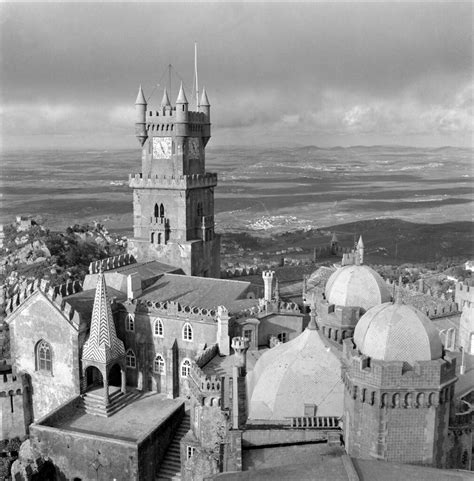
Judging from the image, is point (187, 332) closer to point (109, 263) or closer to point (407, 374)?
point (109, 263)

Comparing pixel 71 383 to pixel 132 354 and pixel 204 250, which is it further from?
pixel 204 250

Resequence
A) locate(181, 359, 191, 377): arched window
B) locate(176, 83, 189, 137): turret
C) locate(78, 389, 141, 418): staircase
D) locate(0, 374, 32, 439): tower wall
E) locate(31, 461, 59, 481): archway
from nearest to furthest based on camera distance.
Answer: locate(31, 461, 59, 481): archway, locate(78, 389, 141, 418): staircase, locate(181, 359, 191, 377): arched window, locate(0, 374, 32, 439): tower wall, locate(176, 83, 189, 137): turret

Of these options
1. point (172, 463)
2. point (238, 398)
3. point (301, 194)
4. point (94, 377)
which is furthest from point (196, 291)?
point (301, 194)

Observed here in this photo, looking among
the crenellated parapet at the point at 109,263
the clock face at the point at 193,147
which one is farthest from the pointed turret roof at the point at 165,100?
the crenellated parapet at the point at 109,263

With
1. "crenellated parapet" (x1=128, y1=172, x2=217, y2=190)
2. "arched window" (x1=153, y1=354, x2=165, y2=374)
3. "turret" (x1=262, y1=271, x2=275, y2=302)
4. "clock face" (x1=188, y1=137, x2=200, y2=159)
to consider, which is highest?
"clock face" (x1=188, y1=137, x2=200, y2=159)

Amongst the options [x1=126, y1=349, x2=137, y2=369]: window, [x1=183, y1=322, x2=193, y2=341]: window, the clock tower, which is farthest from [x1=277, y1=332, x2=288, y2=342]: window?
the clock tower

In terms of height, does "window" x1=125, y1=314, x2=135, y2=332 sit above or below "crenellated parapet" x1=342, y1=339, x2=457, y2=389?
below

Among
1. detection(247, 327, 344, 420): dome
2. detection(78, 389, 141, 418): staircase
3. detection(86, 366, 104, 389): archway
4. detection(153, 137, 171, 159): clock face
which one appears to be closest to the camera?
detection(247, 327, 344, 420): dome

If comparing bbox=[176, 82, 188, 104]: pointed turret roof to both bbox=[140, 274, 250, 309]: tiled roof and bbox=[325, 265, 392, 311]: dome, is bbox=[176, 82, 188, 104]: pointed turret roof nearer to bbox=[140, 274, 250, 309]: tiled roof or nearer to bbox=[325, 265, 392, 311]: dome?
bbox=[140, 274, 250, 309]: tiled roof
